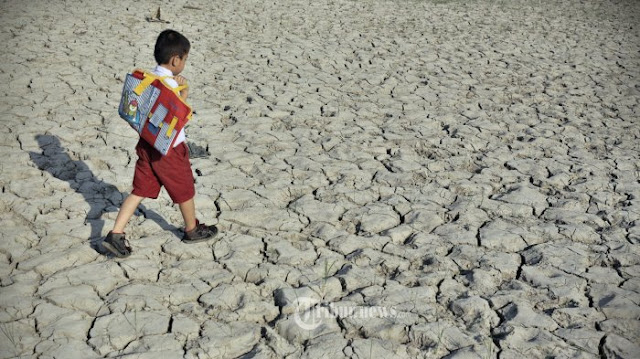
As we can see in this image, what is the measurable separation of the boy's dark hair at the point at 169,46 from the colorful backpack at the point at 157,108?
0.35ft

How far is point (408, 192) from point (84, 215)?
2.11 m

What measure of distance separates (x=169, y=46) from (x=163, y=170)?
0.62m

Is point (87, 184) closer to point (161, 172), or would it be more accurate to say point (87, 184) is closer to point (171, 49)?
point (161, 172)

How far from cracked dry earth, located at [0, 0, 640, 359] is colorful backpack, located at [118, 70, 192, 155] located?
70 centimetres

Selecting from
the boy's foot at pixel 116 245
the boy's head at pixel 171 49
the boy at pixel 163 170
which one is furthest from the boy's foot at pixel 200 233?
the boy's head at pixel 171 49

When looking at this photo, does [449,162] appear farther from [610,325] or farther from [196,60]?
[196,60]

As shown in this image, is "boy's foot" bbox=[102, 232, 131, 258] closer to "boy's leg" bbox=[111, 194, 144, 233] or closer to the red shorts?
"boy's leg" bbox=[111, 194, 144, 233]

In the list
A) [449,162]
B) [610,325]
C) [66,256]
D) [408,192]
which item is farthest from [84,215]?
[610,325]

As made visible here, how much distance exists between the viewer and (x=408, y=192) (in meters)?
3.72

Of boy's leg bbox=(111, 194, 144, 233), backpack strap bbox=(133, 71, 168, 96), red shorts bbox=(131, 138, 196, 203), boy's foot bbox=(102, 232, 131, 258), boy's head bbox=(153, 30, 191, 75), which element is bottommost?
boy's foot bbox=(102, 232, 131, 258)

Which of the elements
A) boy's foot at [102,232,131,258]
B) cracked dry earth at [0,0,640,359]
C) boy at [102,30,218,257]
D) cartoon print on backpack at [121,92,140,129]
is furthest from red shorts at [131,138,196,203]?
cracked dry earth at [0,0,640,359]

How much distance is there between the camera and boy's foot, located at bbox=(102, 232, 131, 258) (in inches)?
110

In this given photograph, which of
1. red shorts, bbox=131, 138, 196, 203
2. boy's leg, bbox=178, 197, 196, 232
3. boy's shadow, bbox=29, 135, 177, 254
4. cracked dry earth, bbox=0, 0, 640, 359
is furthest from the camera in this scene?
boy's shadow, bbox=29, 135, 177, 254

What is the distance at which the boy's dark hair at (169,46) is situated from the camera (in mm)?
2623
